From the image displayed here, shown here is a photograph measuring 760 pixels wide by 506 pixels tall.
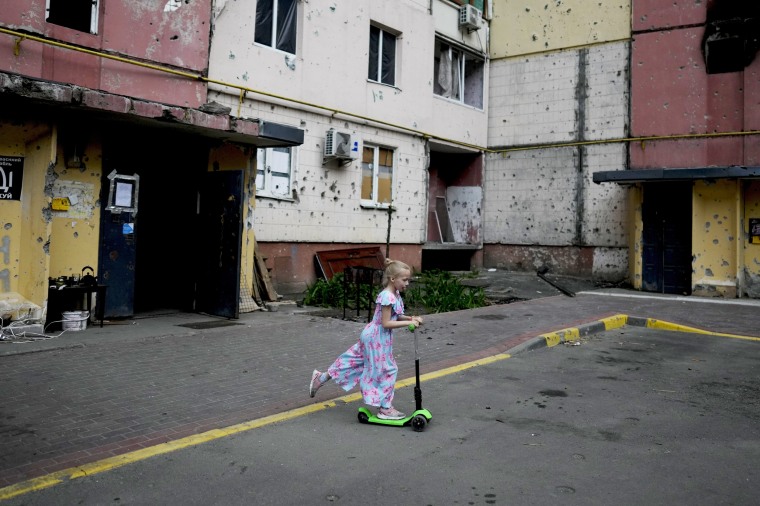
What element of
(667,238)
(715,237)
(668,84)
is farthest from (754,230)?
(668,84)

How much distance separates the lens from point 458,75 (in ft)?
59.5

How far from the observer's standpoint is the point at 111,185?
28.8 ft

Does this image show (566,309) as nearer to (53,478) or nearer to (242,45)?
(242,45)

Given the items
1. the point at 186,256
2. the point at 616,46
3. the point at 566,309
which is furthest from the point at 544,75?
the point at 186,256

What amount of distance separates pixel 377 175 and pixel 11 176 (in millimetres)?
8786

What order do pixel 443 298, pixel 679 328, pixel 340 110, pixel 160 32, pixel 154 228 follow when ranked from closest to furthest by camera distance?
pixel 160 32 < pixel 679 328 < pixel 443 298 < pixel 154 228 < pixel 340 110

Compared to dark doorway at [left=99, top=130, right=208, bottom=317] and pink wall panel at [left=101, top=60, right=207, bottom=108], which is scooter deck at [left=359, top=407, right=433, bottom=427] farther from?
pink wall panel at [left=101, top=60, right=207, bottom=108]

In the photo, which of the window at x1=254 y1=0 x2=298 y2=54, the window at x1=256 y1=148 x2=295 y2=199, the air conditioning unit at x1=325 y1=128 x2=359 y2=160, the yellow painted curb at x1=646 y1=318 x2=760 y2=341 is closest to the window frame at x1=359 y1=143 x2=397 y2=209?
the air conditioning unit at x1=325 y1=128 x2=359 y2=160

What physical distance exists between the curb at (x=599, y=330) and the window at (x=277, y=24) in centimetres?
819

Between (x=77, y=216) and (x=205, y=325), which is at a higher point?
(x=77, y=216)

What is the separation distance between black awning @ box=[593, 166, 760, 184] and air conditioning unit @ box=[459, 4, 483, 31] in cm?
605

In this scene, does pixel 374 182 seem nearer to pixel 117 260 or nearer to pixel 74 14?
pixel 117 260

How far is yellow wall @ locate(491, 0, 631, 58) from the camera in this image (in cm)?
1677

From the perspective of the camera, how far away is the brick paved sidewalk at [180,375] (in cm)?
423
